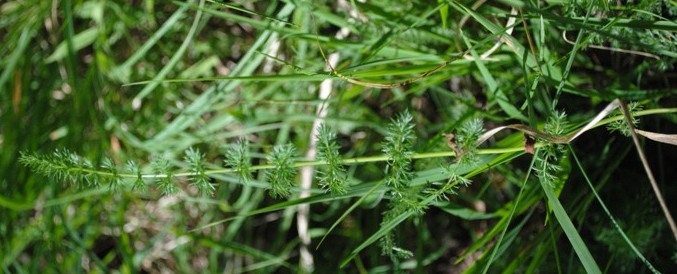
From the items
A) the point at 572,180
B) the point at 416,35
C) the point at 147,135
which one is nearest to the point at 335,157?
the point at 416,35

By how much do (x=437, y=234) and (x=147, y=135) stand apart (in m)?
0.63

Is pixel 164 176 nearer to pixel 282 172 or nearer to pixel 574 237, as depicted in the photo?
pixel 282 172

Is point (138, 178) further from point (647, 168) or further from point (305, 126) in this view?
point (305, 126)

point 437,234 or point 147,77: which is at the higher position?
point 147,77

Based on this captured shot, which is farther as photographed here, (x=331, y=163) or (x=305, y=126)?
(x=305, y=126)

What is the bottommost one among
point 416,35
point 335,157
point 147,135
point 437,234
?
point 437,234

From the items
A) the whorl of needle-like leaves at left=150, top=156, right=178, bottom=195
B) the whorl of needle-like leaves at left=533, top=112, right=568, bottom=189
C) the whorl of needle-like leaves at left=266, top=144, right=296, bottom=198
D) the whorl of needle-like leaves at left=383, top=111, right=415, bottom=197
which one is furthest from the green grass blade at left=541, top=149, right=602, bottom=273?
the whorl of needle-like leaves at left=150, top=156, right=178, bottom=195

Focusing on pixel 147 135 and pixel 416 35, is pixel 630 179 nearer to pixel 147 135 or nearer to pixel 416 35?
pixel 416 35

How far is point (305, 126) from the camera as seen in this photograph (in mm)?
1347

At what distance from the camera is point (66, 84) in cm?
143

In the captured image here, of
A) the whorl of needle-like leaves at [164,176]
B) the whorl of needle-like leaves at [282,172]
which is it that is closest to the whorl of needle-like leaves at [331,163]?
the whorl of needle-like leaves at [282,172]

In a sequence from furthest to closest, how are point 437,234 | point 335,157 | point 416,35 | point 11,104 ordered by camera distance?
point 437,234 → point 11,104 → point 416,35 → point 335,157

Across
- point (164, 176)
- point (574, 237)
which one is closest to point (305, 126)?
point (164, 176)

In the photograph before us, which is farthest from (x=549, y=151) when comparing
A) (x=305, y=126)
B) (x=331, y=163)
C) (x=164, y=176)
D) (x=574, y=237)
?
(x=305, y=126)
